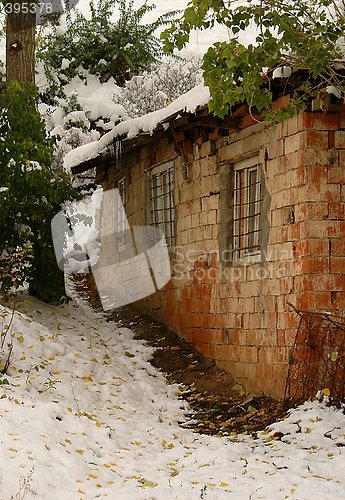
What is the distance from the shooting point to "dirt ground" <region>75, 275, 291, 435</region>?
25.2 feet

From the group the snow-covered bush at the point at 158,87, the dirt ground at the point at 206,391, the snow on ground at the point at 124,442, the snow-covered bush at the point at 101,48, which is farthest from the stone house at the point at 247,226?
the snow-covered bush at the point at 101,48

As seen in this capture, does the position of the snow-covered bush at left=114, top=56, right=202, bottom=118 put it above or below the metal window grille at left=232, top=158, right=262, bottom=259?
above

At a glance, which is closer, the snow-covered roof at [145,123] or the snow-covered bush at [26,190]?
the snow-covered roof at [145,123]

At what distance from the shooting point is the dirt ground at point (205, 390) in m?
7.69

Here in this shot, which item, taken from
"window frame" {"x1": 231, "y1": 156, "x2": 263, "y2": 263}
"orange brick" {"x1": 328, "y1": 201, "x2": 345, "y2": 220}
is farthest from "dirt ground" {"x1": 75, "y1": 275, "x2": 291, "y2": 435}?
Result: "orange brick" {"x1": 328, "y1": 201, "x2": 345, "y2": 220}

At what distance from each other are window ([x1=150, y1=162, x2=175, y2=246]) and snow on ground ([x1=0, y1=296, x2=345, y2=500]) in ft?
8.04

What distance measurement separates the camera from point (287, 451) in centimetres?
656

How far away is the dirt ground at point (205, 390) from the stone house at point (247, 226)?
0.51 ft

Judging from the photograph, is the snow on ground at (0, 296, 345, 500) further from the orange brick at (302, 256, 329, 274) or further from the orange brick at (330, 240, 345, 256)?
the orange brick at (330, 240, 345, 256)

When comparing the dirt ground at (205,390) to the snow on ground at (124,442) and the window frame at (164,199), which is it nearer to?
the snow on ground at (124,442)

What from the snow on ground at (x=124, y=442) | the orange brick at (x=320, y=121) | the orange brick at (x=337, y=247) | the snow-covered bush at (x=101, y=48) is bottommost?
the snow on ground at (x=124, y=442)

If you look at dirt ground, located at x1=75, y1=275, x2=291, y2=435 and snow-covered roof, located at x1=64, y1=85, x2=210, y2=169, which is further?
snow-covered roof, located at x1=64, y1=85, x2=210, y2=169

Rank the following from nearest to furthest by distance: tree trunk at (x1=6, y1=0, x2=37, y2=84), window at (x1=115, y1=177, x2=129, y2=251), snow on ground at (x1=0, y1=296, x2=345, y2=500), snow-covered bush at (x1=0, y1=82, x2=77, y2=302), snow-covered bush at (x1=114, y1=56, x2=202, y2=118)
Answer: snow on ground at (x1=0, y1=296, x2=345, y2=500) → snow-covered bush at (x1=0, y1=82, x2=77, y2=302) → tree trunk at (x1=6, y1=0, x2=37, y2=84) → window at (x1=115, y1=177, x2=129, y2=251) → snow-covered bush at (x1=114, y1=56, x2=202, y2=118)

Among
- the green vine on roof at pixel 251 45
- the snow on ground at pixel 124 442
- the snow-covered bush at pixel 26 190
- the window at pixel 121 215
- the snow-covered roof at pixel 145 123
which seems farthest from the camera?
the window at pixel 121 215
